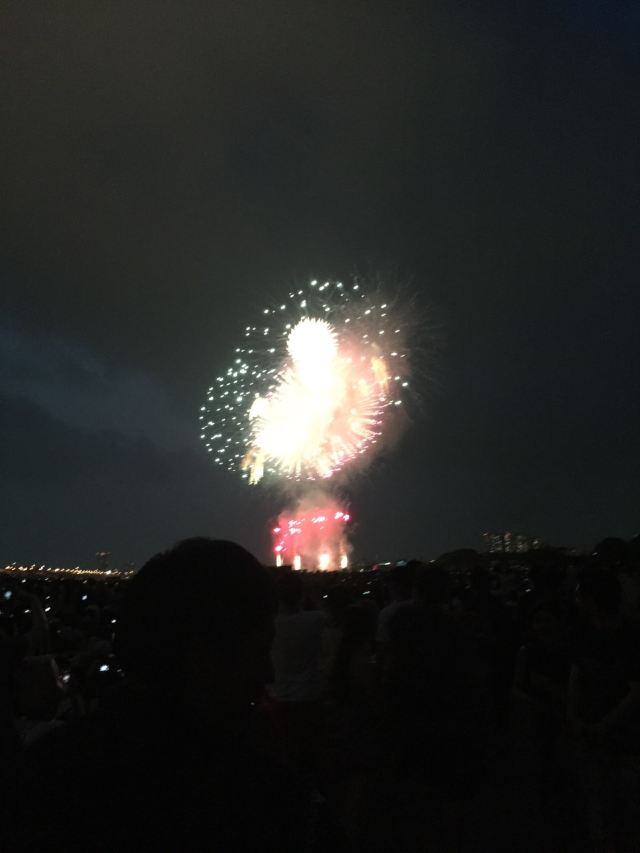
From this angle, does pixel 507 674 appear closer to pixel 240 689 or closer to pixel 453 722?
pixel 453 722

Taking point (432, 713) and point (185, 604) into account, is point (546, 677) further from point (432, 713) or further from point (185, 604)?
point (185, 604)

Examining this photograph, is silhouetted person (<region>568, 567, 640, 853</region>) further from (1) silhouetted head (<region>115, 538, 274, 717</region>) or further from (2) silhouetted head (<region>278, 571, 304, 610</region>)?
(1) silhouetted head (<region>115, 538, 274, 717</region>)

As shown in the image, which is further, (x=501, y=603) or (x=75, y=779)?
(x=501, y=603)

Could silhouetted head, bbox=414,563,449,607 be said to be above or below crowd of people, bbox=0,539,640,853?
above

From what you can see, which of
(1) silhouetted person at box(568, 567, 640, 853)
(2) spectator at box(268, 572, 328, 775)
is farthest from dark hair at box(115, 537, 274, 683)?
(2) spectator at box(268, 572, 328, 775)

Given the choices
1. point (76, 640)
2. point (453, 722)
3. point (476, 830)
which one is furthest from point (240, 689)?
point (76, 640)

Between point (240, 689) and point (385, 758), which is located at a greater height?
point (240, 689)

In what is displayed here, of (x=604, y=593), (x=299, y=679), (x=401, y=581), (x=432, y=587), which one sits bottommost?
(x=299, y=679)

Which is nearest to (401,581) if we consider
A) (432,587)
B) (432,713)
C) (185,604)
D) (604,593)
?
(432,587)
